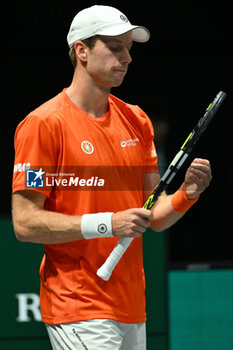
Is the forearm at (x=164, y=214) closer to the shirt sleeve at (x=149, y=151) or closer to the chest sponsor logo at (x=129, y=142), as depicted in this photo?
the shirt sleeve at (x=149, y=151)

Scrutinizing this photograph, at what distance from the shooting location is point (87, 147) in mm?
2541

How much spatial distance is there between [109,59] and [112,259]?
2.41ft

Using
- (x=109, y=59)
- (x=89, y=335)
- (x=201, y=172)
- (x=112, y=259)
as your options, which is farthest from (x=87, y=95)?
(x=89, y=335)

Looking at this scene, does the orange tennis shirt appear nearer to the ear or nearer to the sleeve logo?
the sleeve logo

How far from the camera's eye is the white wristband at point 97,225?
2.38 meters

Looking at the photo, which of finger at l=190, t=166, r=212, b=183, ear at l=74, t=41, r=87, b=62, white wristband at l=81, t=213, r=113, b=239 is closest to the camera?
white wristband at l=81, t=213, r=113, b=239

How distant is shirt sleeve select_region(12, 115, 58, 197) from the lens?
2.46 metres

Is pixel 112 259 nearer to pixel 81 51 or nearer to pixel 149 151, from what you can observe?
pixel 149 151

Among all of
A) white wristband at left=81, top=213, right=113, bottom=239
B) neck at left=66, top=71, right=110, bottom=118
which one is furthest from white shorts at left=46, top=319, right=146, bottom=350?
neck at left=66, top=71, right=110, bottom=118

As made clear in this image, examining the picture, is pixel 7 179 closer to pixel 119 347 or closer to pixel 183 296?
pixel 183 296

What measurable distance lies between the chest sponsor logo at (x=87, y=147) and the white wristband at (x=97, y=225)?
0.26 meters

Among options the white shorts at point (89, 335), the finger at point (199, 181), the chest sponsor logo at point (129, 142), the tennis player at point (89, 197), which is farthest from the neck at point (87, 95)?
the white shorts at point (89, 335)

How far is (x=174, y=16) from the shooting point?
21.5ft

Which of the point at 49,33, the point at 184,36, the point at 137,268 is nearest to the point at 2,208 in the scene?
the point at 49,33
